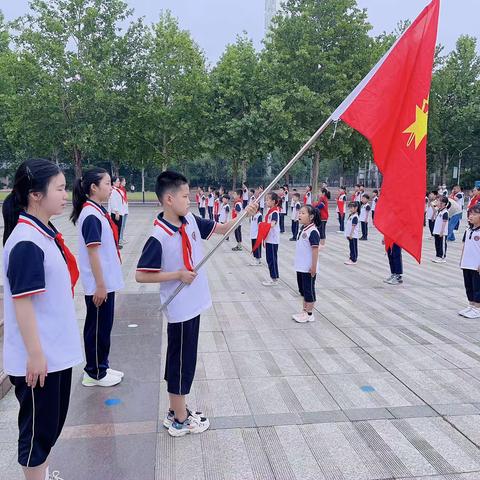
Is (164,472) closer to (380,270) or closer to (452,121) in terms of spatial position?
(380,270)

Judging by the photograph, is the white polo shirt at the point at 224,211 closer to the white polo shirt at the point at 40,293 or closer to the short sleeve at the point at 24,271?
the white polo shirt at the point at 40,293

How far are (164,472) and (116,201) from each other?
969 centimetres

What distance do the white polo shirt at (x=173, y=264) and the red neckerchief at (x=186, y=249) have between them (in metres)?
0.02

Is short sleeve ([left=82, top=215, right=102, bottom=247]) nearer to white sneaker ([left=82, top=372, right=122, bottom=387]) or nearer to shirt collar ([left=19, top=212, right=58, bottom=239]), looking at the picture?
white sneaker ([left=82, top=372, right=122, bottom=387])

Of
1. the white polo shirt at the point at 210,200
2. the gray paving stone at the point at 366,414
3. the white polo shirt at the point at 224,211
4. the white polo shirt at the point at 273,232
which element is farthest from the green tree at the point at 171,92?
the gray paving stone at the point at 366,414

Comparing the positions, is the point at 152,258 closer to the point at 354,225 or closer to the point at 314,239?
the point at 314,239

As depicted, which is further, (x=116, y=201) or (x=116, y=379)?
(x=116, y=201)

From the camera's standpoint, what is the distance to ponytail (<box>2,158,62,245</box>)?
8.64ft

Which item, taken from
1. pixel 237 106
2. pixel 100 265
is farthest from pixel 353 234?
pixel 237 106

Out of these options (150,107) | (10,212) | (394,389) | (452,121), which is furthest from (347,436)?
(452,121)

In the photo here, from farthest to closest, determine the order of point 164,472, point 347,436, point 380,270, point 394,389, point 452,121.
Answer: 1. point 452,121
2. point 380,270
3. point 394,389
4. point 347,436
5. point 164,472

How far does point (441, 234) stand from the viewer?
1195 cm

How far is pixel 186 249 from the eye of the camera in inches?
138

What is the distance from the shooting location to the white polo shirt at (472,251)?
22.1 ft
